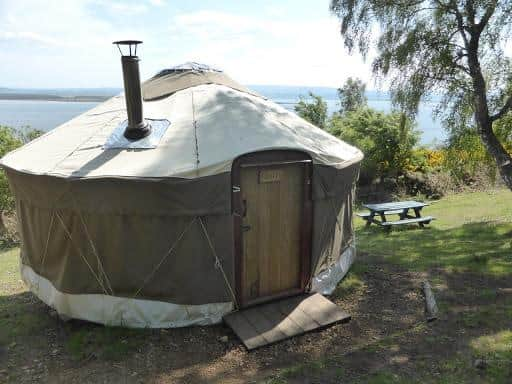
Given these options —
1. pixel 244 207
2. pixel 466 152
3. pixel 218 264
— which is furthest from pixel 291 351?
pixel 466 152

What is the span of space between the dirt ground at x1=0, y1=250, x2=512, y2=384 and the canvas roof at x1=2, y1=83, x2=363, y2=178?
172 centimetres

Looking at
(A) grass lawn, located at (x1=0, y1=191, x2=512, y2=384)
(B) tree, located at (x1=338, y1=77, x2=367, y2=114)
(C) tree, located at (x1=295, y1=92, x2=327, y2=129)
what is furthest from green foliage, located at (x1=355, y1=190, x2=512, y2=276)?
(B) tree, located at (x1=338, y1=77, x2=367, y2=114)

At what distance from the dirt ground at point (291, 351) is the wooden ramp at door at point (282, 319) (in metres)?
0.09

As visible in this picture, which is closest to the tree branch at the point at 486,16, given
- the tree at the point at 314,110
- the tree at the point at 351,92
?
the tree at the point at 314,110

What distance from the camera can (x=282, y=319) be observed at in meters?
4.32

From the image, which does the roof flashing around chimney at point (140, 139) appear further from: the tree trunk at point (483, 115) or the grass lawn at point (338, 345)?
the tree trunk at point (483, 115)

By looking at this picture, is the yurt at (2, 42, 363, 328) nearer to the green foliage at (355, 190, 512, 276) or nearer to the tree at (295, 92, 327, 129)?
the green foliage at (355, 190, 512, 276)

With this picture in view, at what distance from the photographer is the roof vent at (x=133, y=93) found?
4332 mm

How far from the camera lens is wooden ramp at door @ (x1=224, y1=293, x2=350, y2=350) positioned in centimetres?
402

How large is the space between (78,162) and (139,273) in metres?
1.36

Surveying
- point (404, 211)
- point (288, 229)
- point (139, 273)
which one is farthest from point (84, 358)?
point (404, 211)

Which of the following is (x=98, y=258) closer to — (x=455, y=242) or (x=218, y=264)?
(x=218, y=264)

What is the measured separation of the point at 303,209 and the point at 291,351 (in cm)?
164

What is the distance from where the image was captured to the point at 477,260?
6000mm
